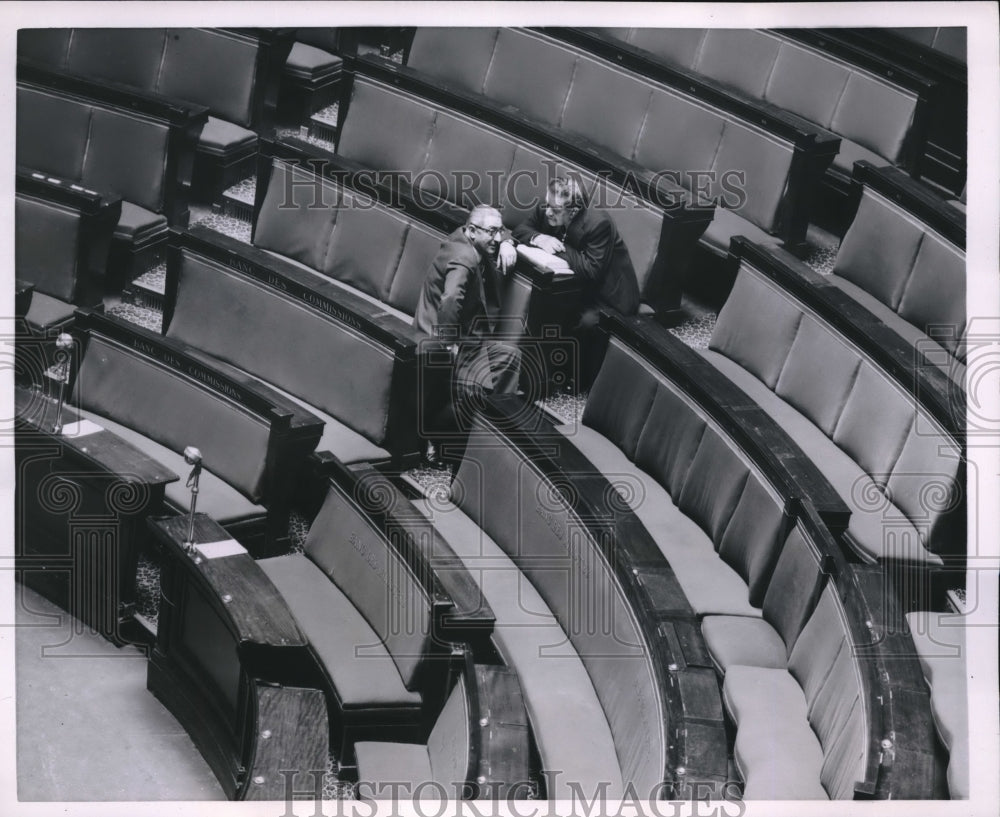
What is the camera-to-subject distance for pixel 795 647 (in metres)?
1.53

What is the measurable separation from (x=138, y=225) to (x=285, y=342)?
389 mm

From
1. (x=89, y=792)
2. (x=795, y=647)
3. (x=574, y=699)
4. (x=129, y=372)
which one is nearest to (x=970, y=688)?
(x=795, y=647)

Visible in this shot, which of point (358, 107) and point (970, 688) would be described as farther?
point (358, 107)

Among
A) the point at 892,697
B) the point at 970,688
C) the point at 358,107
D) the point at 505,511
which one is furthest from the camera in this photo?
the point at 358,107

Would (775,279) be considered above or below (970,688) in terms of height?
above

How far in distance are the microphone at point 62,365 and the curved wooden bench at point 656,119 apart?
75 cm

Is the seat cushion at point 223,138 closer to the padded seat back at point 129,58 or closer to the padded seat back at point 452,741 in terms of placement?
the padded seat back at point 129,58

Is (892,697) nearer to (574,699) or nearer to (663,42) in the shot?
(574,699)

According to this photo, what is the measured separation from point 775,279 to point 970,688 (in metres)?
0.62

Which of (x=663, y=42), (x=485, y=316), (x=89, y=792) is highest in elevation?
(x=663, y=42)

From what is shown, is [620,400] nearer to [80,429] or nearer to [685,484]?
[685,484]

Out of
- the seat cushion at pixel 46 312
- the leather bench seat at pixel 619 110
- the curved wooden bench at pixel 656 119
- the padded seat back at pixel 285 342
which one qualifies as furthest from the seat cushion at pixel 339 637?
the curved wooden bench at pixel 656 119

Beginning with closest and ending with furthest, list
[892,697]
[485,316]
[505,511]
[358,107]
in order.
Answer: [892,697] → [505,511] → [485,316] → [358,107]

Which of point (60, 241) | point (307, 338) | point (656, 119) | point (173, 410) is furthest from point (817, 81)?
point (60, 241)
